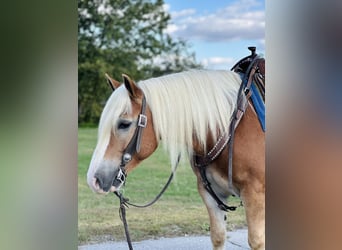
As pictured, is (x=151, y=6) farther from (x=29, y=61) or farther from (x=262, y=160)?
(x=262, y=160)

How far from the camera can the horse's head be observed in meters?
1.38

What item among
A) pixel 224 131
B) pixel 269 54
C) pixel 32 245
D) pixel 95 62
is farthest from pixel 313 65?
pixel 32 245

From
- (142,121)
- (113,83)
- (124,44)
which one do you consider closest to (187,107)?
(142,121)

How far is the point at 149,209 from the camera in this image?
64.8 inches

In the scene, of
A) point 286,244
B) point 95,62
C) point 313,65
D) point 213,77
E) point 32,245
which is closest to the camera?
point 313,65

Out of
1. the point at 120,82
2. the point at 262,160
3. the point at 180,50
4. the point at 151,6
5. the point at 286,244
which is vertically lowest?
the point at 286,244

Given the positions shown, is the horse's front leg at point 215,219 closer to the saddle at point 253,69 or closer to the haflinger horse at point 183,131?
the haflinger horse at point 183,131

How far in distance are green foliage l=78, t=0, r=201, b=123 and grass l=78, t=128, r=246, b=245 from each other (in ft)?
0.81

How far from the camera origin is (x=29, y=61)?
130 cm

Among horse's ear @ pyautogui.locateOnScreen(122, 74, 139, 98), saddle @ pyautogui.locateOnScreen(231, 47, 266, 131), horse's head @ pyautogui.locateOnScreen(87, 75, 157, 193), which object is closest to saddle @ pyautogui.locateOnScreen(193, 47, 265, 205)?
saddle @ pyautogui.locateOnScreen(231, 47, 266, 131)

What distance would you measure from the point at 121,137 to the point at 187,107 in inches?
9.6

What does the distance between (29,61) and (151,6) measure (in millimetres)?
508

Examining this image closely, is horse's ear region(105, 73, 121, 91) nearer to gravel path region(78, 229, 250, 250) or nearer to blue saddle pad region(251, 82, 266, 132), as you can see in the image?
blue saddle pad region(251, 82, 266, 132)

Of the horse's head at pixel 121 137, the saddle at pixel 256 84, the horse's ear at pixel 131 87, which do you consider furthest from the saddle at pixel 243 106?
the horse's ear at pixel 131 87
